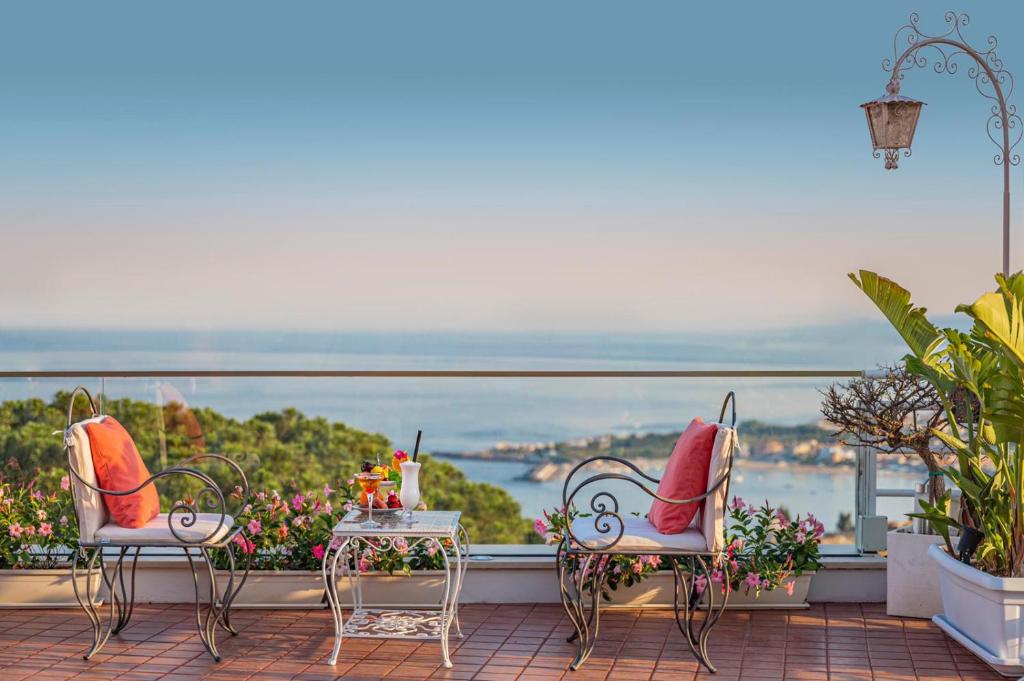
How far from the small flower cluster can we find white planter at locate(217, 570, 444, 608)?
624 mm

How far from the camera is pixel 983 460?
491 cm

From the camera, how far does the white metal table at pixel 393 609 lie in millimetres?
4602

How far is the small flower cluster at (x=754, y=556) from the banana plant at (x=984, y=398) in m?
0.64

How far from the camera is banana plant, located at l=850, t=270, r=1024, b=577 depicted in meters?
4.41

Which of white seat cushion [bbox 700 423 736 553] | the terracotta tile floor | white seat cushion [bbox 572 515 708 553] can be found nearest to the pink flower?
the terracotta tile floor

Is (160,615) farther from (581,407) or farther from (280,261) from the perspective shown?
(280,261)

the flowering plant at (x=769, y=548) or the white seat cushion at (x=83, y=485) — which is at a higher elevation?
the white seat cushion at (x=83, y=485)

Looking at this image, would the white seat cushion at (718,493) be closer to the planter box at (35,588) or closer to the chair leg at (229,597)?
the chair leg at (229,597)

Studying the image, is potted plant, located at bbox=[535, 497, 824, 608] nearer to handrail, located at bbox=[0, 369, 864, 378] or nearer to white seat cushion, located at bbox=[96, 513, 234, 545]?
handrail, located at bbox=[0, 369, 864, 378]

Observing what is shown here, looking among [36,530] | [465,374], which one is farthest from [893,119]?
[36,530]

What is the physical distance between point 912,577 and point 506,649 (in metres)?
1.90

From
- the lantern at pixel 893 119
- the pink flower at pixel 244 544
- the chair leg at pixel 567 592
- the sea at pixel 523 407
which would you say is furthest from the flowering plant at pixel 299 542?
the lantern at pixel 893 119

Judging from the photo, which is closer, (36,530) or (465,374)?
(36,530)

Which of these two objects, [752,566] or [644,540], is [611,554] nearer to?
[644,540]
